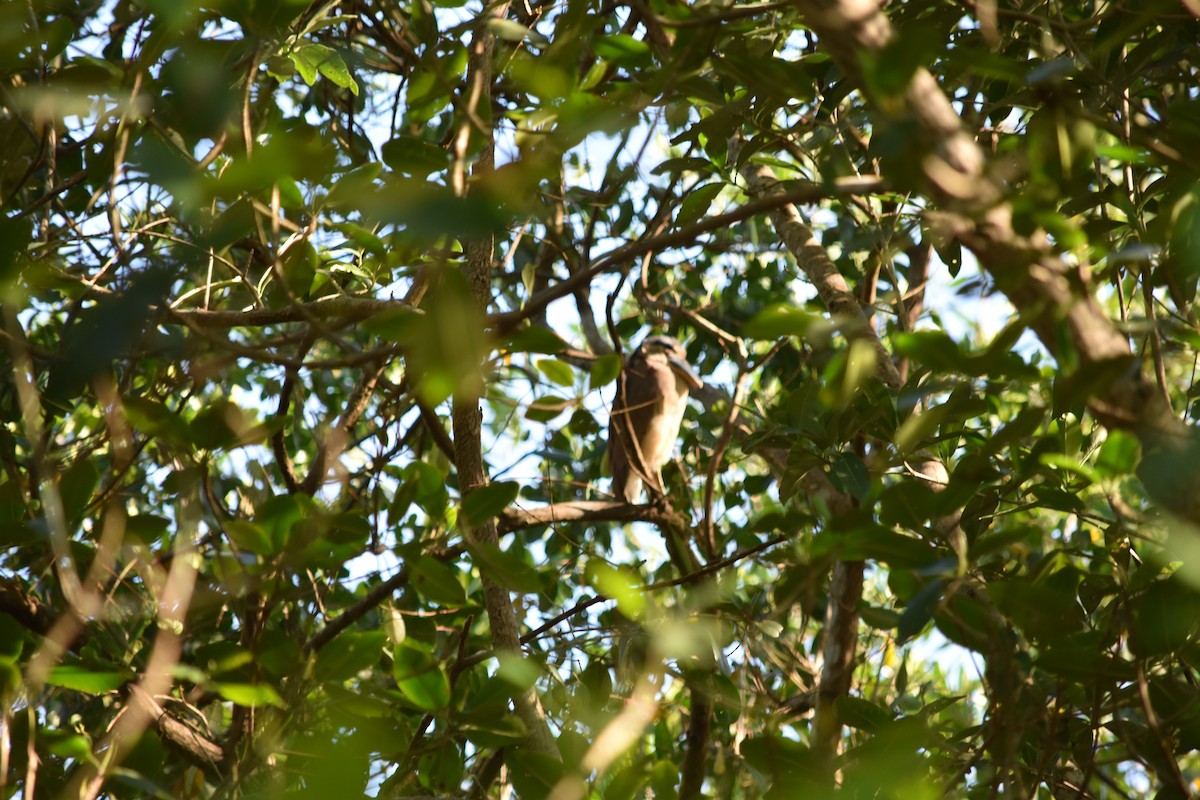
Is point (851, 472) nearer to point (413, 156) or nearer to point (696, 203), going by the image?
point (696, 203)

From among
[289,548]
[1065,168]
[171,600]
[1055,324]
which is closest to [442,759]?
[171,600]

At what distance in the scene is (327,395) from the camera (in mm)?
4188

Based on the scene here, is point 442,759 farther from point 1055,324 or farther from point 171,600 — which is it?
point 1055,324

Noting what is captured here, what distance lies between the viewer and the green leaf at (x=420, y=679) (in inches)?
50.5

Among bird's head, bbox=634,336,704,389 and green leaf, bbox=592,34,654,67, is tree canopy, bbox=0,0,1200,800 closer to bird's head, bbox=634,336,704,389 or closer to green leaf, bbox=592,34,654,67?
green leaf, bbox=592,34,654,67

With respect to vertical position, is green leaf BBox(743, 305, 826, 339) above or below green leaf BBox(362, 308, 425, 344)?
below

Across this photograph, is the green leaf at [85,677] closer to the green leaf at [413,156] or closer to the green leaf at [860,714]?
Result: the green leaf at [413,156]

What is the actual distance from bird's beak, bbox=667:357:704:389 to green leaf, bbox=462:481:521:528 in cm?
326

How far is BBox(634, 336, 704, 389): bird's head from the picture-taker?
15.2 feet

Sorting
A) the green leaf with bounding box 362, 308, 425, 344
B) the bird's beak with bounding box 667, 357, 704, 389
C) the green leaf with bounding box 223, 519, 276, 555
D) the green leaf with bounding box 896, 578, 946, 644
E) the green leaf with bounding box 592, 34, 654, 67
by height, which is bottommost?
the green leaf with bounding box 896, 578, 946, 644

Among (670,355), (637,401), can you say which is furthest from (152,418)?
(637,401)

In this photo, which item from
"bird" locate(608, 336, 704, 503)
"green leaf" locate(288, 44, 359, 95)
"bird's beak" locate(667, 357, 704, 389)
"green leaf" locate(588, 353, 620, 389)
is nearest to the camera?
"green leaf" locate(588, 353, 620, 389)

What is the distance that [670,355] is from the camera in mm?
5016

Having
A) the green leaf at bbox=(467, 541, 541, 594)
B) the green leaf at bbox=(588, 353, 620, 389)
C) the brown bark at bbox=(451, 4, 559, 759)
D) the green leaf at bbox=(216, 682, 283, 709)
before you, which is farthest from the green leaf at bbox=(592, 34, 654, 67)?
the green leaf at bbox=(216, 682, 283, 709)
